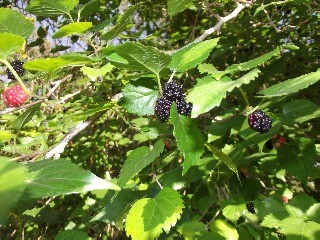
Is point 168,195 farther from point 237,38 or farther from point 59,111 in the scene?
point 59,111

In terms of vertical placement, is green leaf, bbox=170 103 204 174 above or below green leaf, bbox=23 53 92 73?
below

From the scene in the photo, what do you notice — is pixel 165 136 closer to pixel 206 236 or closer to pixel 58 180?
pixel 206 236

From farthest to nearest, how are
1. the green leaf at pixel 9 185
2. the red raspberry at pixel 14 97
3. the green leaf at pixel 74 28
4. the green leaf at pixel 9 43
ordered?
the red raspberry at pixel 14 97
the green leaf at pixel 74 28
the green leaf at pixel 9 43
the green leaf at pixel 9 185

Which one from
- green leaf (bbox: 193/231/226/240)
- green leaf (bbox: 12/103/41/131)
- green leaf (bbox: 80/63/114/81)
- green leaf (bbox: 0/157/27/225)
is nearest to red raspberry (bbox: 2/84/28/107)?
green leaf (bbox: 12/103/41/131)

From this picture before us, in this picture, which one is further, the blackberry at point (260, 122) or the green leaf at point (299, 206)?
the green leaf at point (299, 206)

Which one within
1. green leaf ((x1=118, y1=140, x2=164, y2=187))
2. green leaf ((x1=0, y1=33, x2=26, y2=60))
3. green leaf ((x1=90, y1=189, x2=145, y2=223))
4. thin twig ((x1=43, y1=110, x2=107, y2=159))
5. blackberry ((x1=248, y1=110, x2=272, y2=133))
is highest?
green leaf ((x1=0, y1=33, x2=26, y2=60))

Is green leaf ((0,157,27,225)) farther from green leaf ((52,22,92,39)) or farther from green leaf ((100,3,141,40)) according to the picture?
green leaf ((100,3,141,40))

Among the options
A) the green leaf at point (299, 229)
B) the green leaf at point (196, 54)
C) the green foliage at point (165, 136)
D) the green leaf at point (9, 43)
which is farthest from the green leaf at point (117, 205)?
the green leaf at point (9, 43)

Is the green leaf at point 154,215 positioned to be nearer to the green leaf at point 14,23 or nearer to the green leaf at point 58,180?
the green leaf at point 58,180
